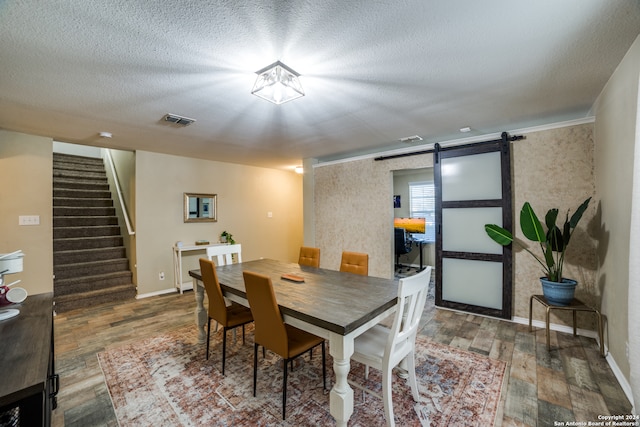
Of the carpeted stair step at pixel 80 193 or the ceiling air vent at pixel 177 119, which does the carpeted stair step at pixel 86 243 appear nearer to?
the carpeted stair step at pixel 80 193

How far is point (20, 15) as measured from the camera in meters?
1.43

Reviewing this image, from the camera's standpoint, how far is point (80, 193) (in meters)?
5.29

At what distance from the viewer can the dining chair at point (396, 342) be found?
5.12 ft

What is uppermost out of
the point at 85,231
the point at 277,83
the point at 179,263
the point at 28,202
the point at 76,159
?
the point at 76,159

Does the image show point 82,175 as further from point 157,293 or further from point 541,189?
point 541,189

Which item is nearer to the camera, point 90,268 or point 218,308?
point 218,308

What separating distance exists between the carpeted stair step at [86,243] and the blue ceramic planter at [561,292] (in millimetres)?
6574

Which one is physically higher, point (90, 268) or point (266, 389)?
point (90, 268)

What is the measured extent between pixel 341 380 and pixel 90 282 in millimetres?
4624

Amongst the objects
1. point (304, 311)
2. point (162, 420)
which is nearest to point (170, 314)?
point (162, 420)

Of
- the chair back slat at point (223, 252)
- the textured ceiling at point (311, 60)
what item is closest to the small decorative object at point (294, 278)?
the chair back slat at point (223, 252)

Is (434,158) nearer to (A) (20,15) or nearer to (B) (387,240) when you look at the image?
(B) (387,240)

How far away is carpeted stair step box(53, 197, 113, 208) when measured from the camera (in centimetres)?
489

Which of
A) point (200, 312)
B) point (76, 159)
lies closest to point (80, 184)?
point (76, 159)
